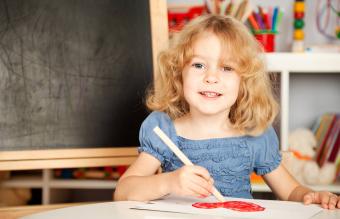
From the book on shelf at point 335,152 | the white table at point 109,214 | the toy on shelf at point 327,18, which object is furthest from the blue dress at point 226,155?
the toy on shelf at point 327,18

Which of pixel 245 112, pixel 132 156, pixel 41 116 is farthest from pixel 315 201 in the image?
pixel 41 116

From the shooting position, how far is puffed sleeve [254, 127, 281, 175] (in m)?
1.23

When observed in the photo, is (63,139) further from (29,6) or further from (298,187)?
(298,187)

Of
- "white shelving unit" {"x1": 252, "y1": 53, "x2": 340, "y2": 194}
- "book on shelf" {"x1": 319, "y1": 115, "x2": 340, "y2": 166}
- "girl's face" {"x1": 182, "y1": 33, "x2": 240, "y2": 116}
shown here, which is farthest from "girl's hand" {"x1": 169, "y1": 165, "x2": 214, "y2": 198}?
"book on shelf" {"x1": 319, "y1": 115, "x2": 340, "y2": 166}

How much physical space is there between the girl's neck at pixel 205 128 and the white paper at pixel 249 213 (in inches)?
12.3

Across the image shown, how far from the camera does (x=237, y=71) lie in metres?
1.19

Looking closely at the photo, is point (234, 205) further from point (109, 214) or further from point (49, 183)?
point (49, 183)

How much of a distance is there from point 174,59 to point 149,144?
0.20m

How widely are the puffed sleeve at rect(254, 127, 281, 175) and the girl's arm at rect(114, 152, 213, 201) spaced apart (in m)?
0.23

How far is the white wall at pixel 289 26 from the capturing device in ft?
7.30

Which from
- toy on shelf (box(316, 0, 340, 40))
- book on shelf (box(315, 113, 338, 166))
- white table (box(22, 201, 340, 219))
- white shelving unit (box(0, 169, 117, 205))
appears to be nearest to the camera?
white table (box(22, 201, 340, 219))

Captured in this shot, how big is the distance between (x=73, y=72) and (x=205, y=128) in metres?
0.53

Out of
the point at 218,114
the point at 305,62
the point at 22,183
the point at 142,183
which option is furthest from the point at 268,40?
the point at 142,183

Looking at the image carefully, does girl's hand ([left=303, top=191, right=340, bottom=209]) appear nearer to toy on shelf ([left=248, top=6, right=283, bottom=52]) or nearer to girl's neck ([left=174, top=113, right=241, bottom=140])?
girl's neck ([left=174, top=113, right=241, bottom=140])
